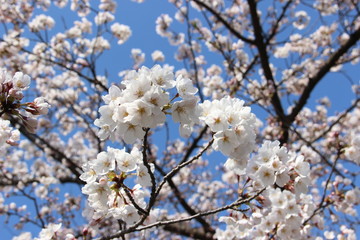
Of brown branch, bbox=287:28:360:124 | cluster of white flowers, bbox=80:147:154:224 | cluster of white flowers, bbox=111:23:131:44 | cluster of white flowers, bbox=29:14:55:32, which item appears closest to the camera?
cluster of white flowers, bbox=80:147:154:224

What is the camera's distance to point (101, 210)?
1.95m

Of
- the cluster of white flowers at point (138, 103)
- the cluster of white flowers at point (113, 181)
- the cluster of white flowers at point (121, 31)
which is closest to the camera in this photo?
the cluster of white flowers at point (138, 103)

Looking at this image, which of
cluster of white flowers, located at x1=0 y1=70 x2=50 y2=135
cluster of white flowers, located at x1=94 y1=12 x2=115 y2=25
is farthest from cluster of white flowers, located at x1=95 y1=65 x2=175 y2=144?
cluster of white flowers, located at x1=94 y1=12 x2=115 y2=25

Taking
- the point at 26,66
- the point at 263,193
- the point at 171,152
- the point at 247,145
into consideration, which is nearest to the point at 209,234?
the point at 171,152

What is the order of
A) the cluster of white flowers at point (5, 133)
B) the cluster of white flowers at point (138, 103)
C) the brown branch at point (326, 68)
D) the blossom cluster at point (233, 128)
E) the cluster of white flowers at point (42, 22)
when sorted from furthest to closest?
the cluster of white flowers at point (42, 22) → the brown branch at point (326, 68) → the cluster of white flowers at point (5, 133) → the blossom cluster at point (233, 128) → the cluster of white flowers at point (138, 103)

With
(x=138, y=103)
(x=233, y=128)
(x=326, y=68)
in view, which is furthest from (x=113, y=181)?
(x=326, y=68)

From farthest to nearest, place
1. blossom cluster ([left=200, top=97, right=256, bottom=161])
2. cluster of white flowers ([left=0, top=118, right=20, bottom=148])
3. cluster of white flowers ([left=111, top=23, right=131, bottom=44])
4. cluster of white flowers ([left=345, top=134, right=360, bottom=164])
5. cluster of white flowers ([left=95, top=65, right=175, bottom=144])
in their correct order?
cluster of white flowers ([left=111, top=23, right=131, bottom=44]) → cluster of white flowers ([left=345, top=134, right=360, bottom=164]) → cluster of white flowers ([left=0, top=118, right=20, bottom=148]) → blossom cluster ([left=200, top=97, right=256, bottom=161]) → cluster of white flowers ([left=95, top=65, right=175, bottom=144])

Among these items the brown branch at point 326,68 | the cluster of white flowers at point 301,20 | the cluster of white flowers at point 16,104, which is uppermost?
the cluster of white flowers at point 301,20

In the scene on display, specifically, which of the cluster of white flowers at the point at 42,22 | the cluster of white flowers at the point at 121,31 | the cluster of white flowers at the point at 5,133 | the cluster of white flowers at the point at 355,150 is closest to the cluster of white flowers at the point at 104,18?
the cluster of white flowers at the point at 121,31

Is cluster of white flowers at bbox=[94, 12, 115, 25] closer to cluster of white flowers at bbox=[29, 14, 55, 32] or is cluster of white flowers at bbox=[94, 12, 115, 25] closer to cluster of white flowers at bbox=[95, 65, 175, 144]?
cluster of white flowers at bbox=[29, 14, 55, 32]

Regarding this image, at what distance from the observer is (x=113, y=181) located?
183cm

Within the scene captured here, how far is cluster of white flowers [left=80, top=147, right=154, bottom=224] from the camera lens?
6.01 ft

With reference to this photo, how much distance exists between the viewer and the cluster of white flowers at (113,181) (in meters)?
1.83

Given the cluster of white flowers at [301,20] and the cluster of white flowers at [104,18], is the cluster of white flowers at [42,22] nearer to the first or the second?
the cluster of white flowers at [104,18]
